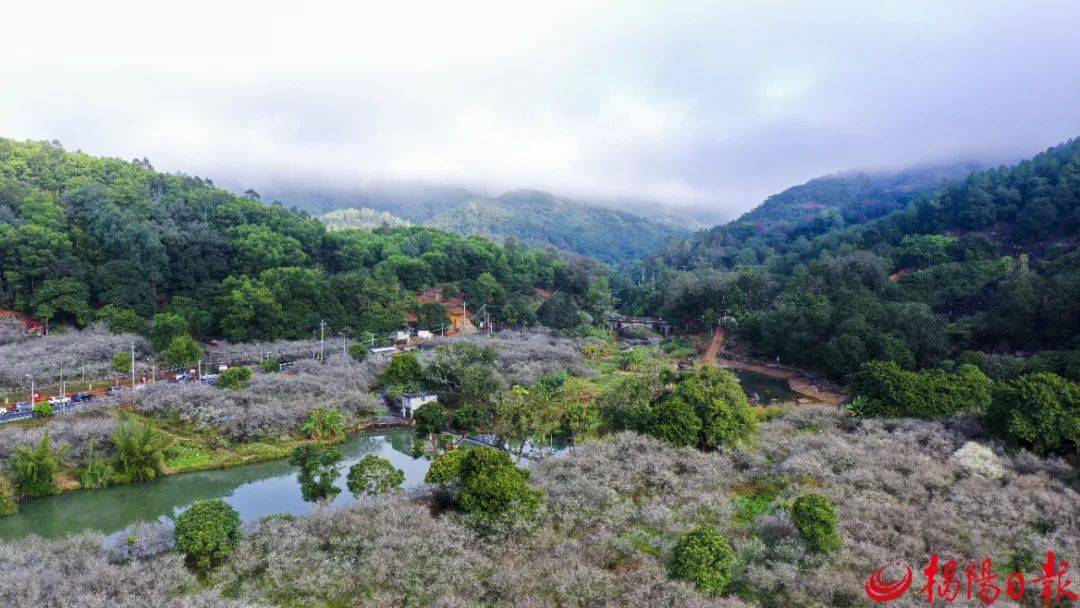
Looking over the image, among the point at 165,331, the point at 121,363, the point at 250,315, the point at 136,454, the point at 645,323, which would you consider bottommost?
the point at 645,323

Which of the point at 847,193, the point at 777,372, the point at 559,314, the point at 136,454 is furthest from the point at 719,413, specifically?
the point at 847,193

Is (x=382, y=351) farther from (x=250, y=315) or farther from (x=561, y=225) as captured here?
(x=561, y=225)

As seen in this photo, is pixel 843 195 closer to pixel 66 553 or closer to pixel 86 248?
pixel 86 248

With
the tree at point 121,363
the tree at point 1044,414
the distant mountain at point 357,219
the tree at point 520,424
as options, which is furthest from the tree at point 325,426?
the distant mountain at point 357,219

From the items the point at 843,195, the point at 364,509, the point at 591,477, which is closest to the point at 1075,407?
the point at 591,477

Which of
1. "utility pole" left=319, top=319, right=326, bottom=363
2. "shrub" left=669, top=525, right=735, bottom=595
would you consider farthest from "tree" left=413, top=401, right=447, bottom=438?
"shrub" left=669, top=525, right=735, bottom=595

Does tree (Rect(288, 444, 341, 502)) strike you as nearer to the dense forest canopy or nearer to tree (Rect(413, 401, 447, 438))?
Answer: tree (Rect(413, 401, 447, 438))

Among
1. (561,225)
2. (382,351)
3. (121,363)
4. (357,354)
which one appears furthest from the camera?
(561,225)
